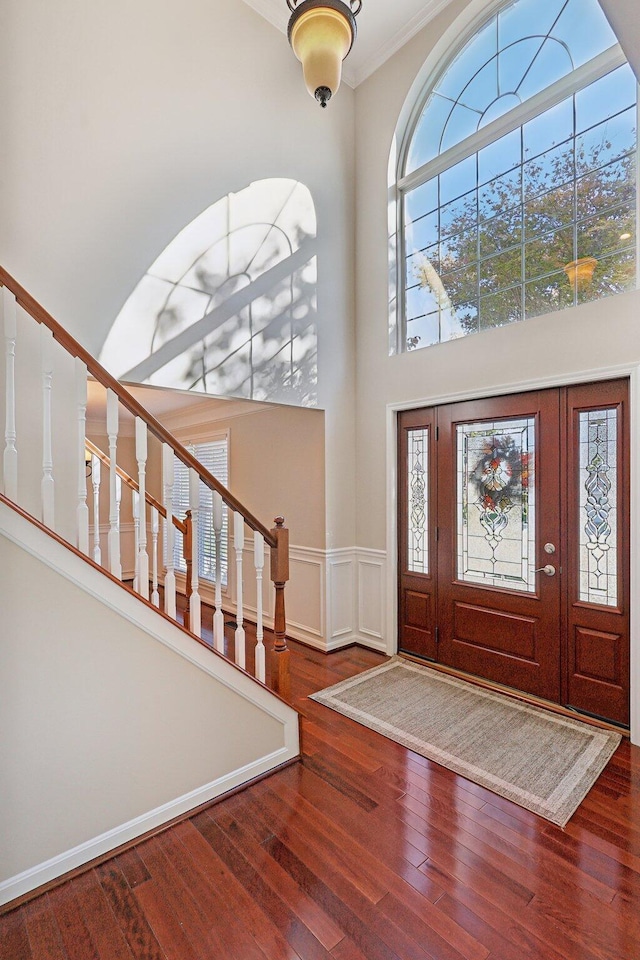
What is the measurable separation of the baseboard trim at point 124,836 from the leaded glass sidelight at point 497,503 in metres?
1.94

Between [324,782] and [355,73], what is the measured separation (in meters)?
5.64

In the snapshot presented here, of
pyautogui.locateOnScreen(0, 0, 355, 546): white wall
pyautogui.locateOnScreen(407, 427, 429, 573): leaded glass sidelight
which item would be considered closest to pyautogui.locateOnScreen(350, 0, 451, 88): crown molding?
pyautogui.locateOnScreen(0, 0, 355, 546): white wall

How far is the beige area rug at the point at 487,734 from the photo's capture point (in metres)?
2.36

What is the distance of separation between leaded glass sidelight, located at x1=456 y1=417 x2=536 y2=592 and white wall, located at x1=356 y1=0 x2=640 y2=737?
1.12 feet

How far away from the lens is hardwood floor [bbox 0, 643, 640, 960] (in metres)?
1.56

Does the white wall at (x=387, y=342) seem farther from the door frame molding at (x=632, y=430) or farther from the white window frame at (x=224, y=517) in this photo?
the white window frame at (x=224, y=517)

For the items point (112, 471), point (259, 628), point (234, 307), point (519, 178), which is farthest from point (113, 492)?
point (519, 178)

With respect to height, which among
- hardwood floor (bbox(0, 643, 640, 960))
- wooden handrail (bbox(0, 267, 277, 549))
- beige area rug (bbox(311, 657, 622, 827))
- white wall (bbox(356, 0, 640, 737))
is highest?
white wall (bbox(356, 0, 640, 737))

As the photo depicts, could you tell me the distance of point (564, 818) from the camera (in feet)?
7.00

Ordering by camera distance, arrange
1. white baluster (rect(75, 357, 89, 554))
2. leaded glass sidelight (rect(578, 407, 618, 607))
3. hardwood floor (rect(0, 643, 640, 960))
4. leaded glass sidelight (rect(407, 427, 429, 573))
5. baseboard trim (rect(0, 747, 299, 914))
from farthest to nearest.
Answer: leaded glass sidelight (rect(407, 427, 429, 573))
leaded glass sidelight (rect(578, 407, 618, 607))
white baluster (rect(75, 357, 89, 554))
baseboard trim (rect(0, 747, 299, 914))
hardwood floor (rect(0, 643, 640, 960))

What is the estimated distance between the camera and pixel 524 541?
3312 millimetres

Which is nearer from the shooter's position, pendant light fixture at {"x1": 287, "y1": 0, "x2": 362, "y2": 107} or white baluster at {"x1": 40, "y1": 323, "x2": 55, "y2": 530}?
white baluster at {"x1": 40, "y1": 323, "x2": 55, "y2": 530}

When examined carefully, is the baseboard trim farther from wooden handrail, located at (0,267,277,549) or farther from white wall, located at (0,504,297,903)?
wooden handrail, located at (0,267,277,549)

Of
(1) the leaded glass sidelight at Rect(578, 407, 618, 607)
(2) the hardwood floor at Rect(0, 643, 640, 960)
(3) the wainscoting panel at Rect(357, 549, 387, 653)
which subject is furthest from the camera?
(3) the wainscoting panel at Rect(357, 549, 387, 653)
